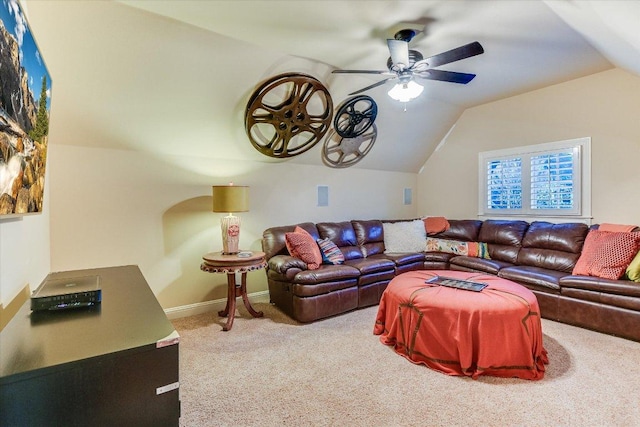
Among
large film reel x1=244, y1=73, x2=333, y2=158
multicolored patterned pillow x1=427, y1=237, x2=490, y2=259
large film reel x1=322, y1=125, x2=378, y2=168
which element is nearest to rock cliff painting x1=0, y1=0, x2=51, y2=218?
large film reel x1=244, y1=73, x2=333, y2=158

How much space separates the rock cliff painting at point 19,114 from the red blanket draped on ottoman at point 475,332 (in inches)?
101

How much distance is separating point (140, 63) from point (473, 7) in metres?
2.73

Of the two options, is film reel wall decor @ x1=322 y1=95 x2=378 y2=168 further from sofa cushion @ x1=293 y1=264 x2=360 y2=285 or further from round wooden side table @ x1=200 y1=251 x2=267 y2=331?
round wooden side table @ x1=200 y1=251 x2=267 y2=331

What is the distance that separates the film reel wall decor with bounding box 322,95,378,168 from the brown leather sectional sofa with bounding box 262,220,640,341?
1.04 metres

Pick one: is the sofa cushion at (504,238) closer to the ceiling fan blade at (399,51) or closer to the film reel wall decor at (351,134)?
the film reel wall decor at (351,134)

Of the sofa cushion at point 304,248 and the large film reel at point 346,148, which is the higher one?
the large film reel at point 346,148

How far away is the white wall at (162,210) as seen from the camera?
3014 millimetres

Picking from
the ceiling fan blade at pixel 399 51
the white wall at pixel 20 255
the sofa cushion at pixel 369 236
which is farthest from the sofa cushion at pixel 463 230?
the white wall at pixel 20 255

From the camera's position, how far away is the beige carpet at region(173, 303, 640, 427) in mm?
1886

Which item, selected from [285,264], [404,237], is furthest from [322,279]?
[404,237]

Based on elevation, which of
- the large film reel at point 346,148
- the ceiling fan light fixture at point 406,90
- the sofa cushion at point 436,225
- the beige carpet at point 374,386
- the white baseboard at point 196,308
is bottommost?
the beige carpet at point 374,386

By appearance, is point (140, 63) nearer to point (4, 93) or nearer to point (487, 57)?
point (4, 93)

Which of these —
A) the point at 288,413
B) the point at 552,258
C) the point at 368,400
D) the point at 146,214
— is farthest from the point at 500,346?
the point at 146,214

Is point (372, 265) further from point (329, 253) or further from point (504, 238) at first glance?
point (504, 238)
